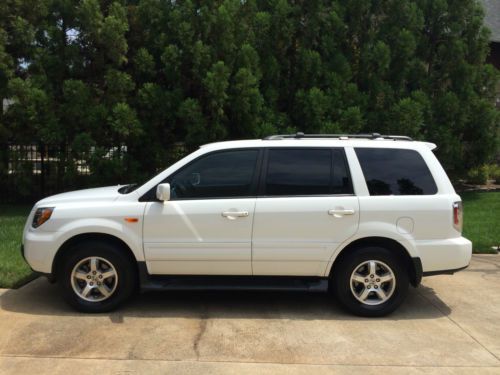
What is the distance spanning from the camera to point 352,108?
34.8 feet

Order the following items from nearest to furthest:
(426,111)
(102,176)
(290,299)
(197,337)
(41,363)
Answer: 1. (41,363)
2. (197,337)
3. (290,299)
4. (102,176)
5. (426,111)

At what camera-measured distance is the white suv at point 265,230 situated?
211 inches

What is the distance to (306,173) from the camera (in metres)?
5.51

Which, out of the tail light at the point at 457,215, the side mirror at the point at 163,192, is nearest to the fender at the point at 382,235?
the tail light at the point at 457,215

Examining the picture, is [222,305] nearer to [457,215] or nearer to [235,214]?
[235,214]

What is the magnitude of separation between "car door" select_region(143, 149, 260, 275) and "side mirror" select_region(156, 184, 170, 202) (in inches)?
6.1

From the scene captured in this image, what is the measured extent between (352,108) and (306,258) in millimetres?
5882

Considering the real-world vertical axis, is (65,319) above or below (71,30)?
below

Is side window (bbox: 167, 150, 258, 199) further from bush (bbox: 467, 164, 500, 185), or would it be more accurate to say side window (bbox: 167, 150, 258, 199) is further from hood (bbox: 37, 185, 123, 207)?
bush (bbox: 467, 164, 500, 185)

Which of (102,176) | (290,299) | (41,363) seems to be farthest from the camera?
(102,176)

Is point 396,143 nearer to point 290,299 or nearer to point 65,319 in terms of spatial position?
point 290,299

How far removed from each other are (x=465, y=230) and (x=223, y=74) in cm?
513

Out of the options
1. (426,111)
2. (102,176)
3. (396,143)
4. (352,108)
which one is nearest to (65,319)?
(396,143)

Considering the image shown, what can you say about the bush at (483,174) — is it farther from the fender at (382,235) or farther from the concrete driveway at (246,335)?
the fender at (382,235)
